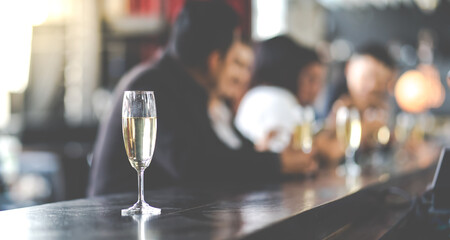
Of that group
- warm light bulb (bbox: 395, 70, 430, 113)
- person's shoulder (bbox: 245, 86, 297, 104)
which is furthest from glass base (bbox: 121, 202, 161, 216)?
warm light bulb (bbox: 395, 70, 430, 113)

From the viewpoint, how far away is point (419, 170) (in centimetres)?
250

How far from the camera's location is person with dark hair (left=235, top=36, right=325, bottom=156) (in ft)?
10.1

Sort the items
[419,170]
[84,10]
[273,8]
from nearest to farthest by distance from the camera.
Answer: [419,170] → [84,10] → [273,8]

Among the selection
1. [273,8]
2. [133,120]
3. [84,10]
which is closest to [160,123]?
[133,120]

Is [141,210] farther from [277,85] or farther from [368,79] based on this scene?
[368,79]

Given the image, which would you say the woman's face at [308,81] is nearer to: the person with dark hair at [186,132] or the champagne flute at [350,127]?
the champagne flute at [350,127]

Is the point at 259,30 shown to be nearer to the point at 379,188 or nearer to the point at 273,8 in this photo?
the point at 273,8

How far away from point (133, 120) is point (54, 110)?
19.5ft

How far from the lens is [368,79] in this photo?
4.31 m

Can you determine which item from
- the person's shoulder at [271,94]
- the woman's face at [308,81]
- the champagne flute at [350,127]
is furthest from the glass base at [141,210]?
the woman's face at [308,81]

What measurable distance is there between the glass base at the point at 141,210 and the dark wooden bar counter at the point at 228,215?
0.05 feet

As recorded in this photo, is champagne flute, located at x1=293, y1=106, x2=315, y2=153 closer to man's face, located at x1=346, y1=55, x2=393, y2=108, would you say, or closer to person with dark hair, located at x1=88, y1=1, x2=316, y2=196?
person with dark hair, located at x1=88, y1=1, x2=316, y2=196

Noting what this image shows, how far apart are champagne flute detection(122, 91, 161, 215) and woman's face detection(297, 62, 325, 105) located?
7.32ft

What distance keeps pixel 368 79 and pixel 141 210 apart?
344 centimetres
